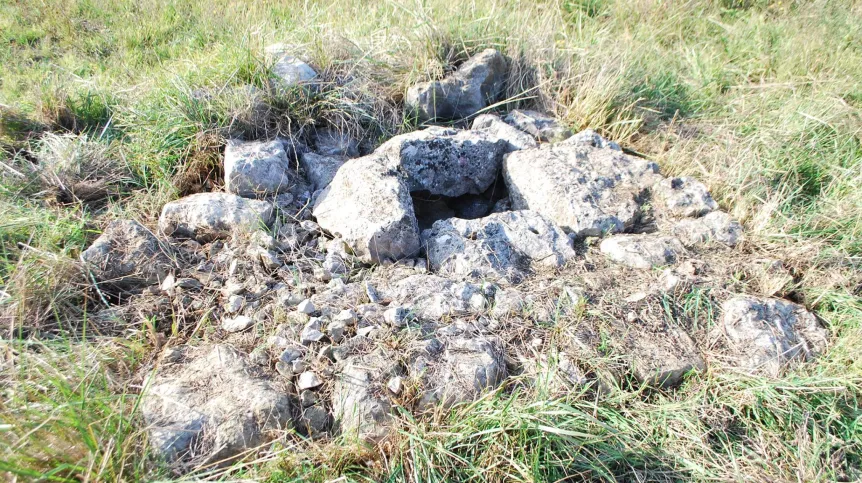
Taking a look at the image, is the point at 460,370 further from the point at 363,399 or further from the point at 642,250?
the point at 642,250

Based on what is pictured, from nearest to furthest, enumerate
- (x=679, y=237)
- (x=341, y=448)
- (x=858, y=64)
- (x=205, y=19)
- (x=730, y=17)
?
(x=341, y=448), (x=679, y=237), (x=858, y=64), (x=205, y=19), (x=730, y=17)

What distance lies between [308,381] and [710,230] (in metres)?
2.11

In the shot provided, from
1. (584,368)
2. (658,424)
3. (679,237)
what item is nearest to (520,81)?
(679,237)

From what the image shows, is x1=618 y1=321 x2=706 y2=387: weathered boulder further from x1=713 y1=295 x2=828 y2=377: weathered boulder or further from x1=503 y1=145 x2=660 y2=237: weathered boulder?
x1=503 y1=145 x2=660 y2=237: weathered boulder

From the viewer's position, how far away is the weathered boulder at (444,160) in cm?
291

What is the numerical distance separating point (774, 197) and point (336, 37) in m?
2.67

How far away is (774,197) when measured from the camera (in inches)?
112

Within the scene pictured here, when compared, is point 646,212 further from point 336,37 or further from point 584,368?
point 336,37

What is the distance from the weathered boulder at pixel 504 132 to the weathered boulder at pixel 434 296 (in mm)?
1132

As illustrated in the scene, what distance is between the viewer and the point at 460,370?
2.03m

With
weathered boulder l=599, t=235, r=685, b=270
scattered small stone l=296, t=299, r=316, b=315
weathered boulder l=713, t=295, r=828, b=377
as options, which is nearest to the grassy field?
weathered boulder l=713, t=295, r=828, b=377

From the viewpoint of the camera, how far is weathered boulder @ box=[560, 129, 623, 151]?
3256 mm

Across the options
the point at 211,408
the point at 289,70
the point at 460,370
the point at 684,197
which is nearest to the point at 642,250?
the point at 684,197

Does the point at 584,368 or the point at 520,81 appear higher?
the point at 520,81
